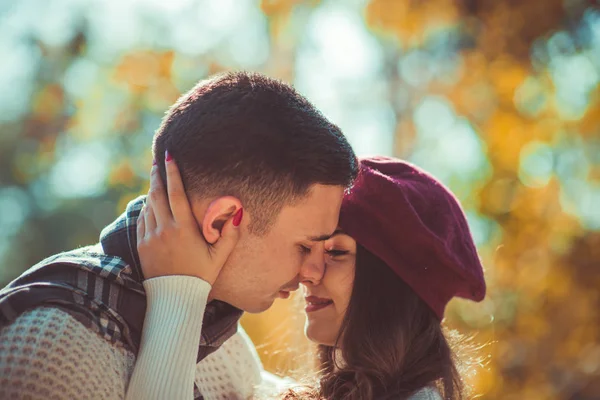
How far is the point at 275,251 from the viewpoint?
1.93m

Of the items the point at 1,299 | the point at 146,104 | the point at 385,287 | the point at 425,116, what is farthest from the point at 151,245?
the point at 146,104

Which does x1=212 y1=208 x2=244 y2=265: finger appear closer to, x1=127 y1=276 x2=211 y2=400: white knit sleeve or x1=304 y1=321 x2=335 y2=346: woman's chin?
x1=127 y1=276 x2=211 y2=400: white knit sleeve

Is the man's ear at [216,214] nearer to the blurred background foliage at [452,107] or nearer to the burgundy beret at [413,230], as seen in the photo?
the burgundy beret at [413,230]

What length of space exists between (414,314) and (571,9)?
427cm

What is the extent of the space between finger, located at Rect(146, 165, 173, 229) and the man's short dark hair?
0.06 meters

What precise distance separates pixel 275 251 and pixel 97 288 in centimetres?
48

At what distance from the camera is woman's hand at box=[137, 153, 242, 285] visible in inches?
69.4

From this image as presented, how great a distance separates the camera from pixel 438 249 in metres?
2.05

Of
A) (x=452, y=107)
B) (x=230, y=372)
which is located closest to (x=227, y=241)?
(x=230, y=372)

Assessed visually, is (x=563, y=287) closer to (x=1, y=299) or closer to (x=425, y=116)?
(x=425, y=116)

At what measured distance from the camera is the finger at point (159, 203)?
5.96 feet

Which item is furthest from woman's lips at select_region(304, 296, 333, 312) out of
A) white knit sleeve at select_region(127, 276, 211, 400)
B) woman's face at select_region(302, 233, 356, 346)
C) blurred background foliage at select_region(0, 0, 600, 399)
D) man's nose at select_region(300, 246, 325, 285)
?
blurred background foliage at select_region(0, 0, 600, 399)

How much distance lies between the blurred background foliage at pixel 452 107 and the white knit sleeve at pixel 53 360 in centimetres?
151

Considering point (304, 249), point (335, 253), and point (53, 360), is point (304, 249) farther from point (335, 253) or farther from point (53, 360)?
point (53, 360)
